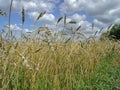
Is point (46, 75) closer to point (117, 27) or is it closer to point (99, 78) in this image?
point (99, 78)

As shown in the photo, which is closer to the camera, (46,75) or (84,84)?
(46,75)

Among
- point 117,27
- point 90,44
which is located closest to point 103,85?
point 90,44

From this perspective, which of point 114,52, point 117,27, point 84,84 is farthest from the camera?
point 117,27

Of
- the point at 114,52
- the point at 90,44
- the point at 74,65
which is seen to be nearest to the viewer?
the point at 74,65

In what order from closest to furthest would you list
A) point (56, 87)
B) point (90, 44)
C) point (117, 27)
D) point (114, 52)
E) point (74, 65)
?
point (56, 87) → point (74, 65) → point (90, 44) → point (114, 52) → point (117, 27)

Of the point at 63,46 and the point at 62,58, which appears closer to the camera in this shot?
the point at 62,58

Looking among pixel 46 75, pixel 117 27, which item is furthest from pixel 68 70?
pixel 117 27

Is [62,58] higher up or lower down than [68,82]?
higher up

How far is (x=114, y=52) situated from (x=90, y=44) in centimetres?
254

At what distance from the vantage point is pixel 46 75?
12.4ft

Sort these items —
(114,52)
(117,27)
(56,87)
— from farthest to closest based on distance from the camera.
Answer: (117,27) < (114,52) < (56,87)

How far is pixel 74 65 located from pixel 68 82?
26.2 inches

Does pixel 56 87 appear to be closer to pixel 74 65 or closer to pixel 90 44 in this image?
pixel 74 65

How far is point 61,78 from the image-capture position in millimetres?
4059
